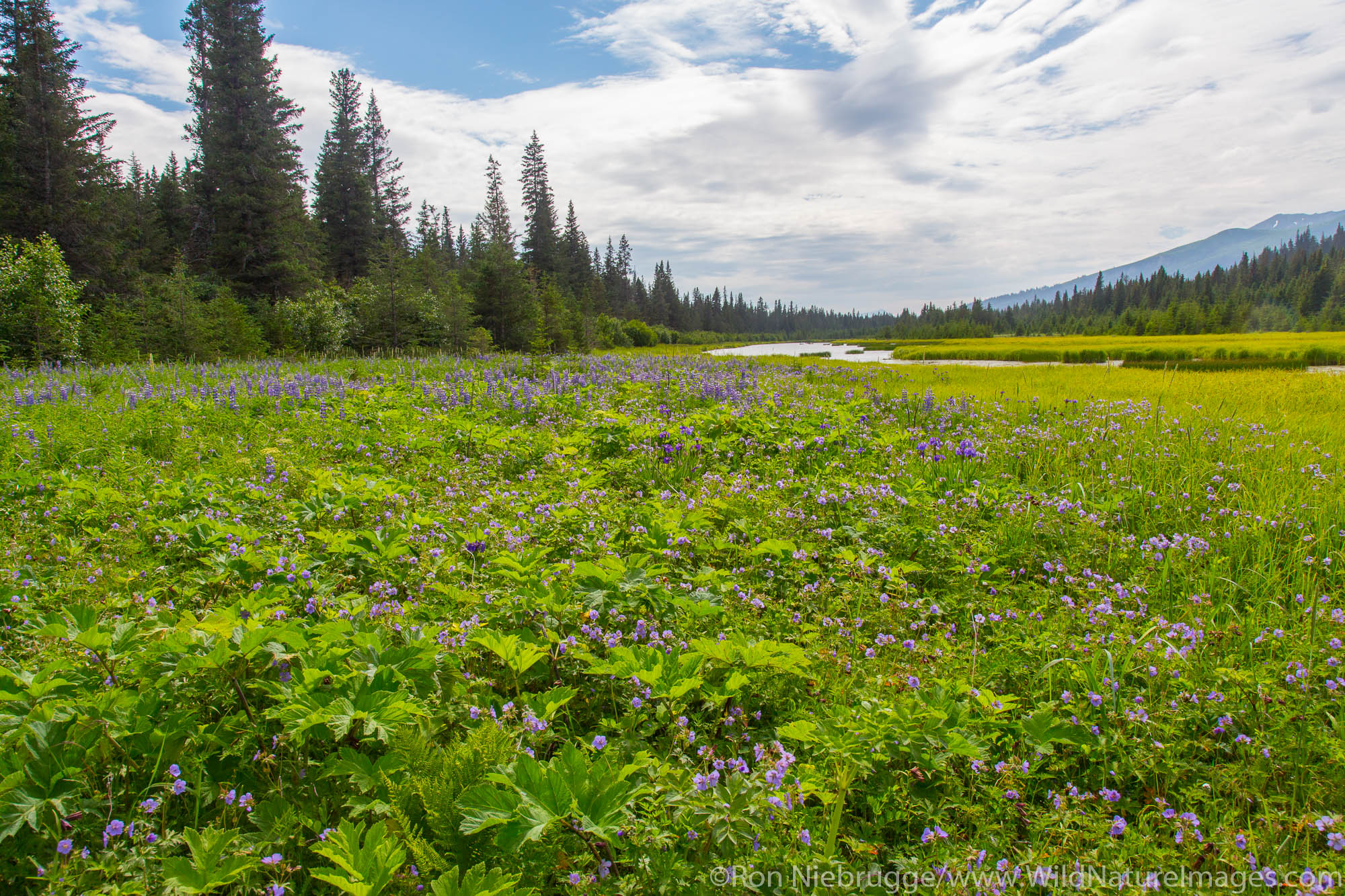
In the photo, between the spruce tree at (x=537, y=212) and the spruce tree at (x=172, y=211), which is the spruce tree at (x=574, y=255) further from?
the spruce tree at (x=172, y=211)

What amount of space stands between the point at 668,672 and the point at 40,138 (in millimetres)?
44606

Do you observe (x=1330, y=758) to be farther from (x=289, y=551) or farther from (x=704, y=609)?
(x=289, y=551)

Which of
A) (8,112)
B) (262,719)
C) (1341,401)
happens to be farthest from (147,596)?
(8,112)

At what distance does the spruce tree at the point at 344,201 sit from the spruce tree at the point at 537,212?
58.3ft

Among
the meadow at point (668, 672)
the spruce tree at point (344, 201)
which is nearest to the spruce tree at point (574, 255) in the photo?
the spruce tree at point (344, 201)

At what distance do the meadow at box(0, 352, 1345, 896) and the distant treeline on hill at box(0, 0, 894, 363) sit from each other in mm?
21619

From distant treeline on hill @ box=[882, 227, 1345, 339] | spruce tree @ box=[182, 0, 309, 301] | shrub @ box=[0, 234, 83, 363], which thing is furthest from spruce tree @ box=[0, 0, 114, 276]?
distant treeline on hill @ box=[882, 227, 1345, 339]

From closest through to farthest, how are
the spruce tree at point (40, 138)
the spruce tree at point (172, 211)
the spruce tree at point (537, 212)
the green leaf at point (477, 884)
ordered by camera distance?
1. the green leaf at point (477, 884)
2. the spruce tree at point (40, 138)
3. the spruce tree at point (172, 211)
4. the spruce tree at point (537, 212)

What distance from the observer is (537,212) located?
62031 mm

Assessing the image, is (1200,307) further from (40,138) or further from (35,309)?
(40,138)

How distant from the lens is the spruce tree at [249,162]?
109 feet

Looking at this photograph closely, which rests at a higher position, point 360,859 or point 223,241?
point 223,241

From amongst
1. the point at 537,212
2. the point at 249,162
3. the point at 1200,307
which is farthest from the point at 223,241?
the point at 1200,307

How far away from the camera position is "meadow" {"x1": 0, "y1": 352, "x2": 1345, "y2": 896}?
1790 millimetres
